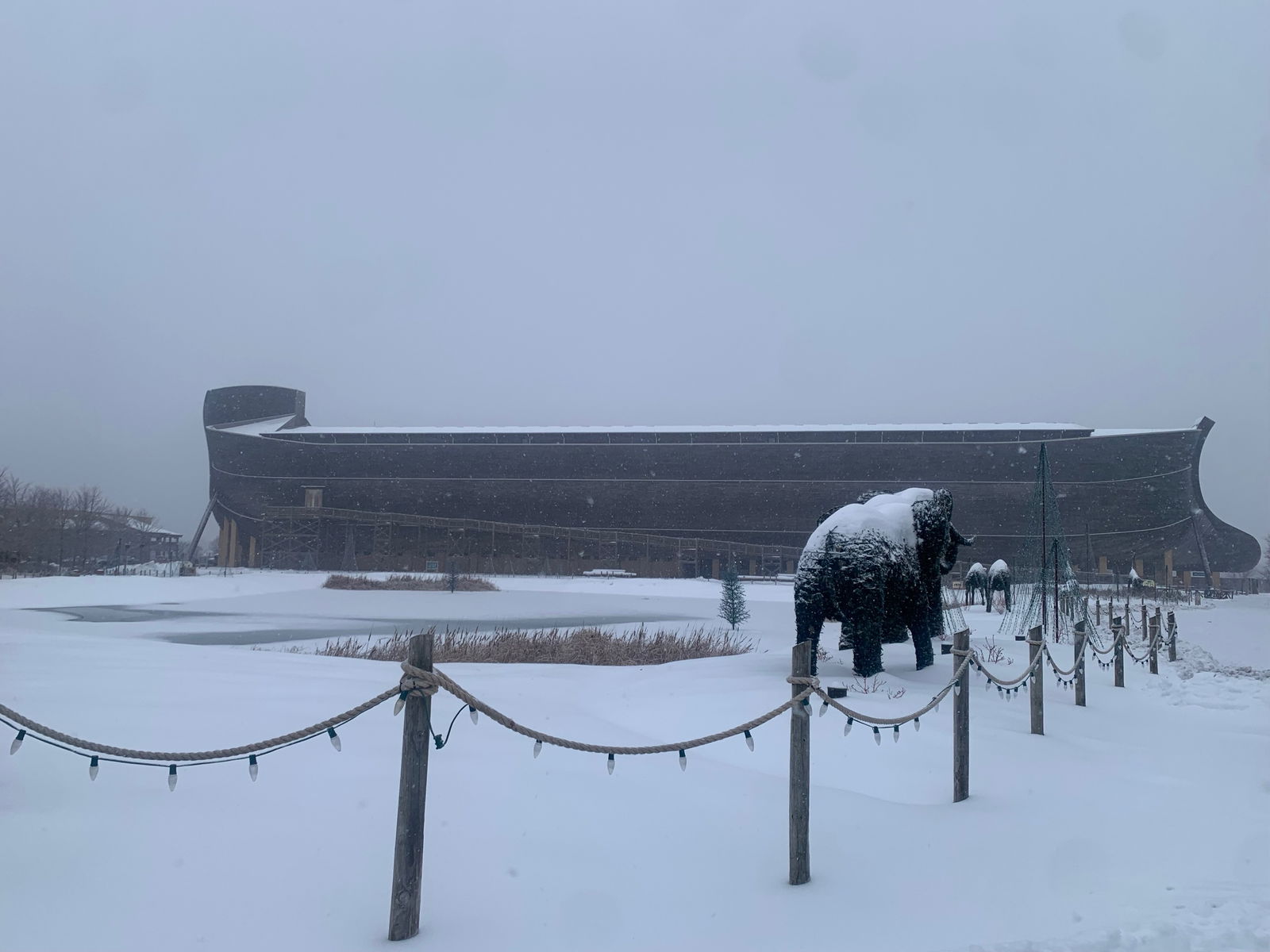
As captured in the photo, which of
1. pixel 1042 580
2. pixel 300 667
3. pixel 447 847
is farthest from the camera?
pixel 1042 580

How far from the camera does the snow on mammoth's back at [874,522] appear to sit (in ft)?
33.7

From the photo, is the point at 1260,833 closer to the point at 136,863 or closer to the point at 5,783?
the point at 136,863

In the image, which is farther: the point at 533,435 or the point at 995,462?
the point at 533,435

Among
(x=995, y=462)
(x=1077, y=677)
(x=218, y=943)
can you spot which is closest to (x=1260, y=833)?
(x=1077, y=677)

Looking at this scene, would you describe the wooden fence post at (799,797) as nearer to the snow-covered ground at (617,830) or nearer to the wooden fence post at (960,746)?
the snow-covered ground at (617,830)

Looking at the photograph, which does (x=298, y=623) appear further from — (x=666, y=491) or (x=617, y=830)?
(x=666, y=491)

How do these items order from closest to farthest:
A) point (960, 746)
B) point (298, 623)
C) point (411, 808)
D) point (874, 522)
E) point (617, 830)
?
1. point (411, 808)
2. point (617, 830)
3. point (960, 746)
4. point (874, 522)
5. point (298, 623)

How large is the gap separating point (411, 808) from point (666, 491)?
57.9 m

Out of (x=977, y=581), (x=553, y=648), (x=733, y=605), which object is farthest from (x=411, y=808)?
(x=977, y=581)

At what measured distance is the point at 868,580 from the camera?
9.84 m

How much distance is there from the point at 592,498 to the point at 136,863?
57.3m

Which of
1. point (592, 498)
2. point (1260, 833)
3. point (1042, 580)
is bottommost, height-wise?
point (1260, 833)

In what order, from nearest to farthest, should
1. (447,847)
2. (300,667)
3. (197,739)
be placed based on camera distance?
(447,847) < (197,739) < (300,667)

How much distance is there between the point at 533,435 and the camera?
209 ft
